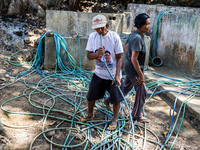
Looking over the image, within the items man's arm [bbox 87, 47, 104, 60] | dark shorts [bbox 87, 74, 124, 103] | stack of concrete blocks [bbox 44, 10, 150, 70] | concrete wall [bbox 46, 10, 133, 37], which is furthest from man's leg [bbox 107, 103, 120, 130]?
concrete wall [bbox 46, 10, 133, 37]

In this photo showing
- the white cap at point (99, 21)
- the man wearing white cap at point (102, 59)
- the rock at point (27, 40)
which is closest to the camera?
the white cap at point (99, 21)

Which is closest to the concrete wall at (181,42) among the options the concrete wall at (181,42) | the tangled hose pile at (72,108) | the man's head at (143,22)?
the concrete wall at (181,42)

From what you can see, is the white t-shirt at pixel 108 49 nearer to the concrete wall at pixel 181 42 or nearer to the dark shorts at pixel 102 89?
the dark shorts at pixel 102 89

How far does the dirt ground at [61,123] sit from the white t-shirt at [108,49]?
84 centimetres

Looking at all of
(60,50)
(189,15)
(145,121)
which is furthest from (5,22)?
(145,121)

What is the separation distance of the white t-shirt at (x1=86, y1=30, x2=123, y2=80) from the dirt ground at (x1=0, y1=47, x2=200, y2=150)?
837 mm

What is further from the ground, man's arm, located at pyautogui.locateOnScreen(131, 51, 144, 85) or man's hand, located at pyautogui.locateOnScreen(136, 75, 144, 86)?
man's arm, located at pyautogui.locateOnScreen(131, 51, 144, 85)

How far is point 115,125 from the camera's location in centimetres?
305

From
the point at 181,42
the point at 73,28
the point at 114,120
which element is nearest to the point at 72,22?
the point at 73,28

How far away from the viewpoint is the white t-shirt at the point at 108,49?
277cm

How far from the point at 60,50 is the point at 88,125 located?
3.21 meters

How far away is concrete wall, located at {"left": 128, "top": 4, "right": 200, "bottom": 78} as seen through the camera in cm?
535

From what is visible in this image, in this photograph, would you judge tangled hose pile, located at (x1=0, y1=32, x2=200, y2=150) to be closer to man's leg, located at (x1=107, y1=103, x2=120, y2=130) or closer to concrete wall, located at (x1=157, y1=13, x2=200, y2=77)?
man's leg, located at (x1=107, y1=103, x2=120, y2=130)

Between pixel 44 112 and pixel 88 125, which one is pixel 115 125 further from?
pixel 44 112
